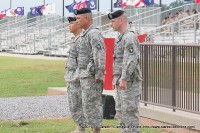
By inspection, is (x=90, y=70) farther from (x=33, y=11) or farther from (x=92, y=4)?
(x=33, y=11)

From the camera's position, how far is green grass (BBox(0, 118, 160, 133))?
32.5 feet

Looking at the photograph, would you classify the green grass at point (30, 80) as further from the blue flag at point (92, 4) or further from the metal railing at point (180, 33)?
the blue flag at point (92, 4)

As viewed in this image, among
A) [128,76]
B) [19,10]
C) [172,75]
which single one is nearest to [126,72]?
[128,76]

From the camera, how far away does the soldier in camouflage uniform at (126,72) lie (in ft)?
24.1

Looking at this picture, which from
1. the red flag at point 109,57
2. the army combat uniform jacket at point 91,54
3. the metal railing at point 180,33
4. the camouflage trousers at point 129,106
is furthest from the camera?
the metal railing at point 180,33

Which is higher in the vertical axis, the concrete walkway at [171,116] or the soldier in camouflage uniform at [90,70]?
the soldier in camouflage uniform at [90,70]

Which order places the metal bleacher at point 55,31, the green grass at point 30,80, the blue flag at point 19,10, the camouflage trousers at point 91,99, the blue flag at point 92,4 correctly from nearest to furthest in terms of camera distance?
the camouflage trousers at point 91,99 → the green grass at point 30,80 → the metal bleacher at point 55,31 → the blue flag at point 92,4 → the blue flag at point 19,10

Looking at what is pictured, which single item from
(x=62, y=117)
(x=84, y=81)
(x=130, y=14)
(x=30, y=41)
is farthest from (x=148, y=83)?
(x=30, y=41)

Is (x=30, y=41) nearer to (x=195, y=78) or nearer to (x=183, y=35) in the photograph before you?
(x=183, y=35)

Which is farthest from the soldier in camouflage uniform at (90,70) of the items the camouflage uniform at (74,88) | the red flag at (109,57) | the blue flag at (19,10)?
the blue flag at (19,10)


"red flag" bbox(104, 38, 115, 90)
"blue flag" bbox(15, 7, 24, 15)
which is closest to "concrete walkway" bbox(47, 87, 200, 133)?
"red flag" bbox(104, 38, 115, 90)

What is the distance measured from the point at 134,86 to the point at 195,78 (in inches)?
90.6

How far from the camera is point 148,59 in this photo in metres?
10.9

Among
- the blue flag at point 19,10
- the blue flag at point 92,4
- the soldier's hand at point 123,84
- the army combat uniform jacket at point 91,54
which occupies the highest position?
the blue flag at point 19,10
